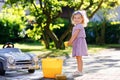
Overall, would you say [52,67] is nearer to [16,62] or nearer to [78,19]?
[78,19]

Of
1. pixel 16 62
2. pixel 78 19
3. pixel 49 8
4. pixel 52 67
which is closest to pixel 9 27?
pixel 49 8

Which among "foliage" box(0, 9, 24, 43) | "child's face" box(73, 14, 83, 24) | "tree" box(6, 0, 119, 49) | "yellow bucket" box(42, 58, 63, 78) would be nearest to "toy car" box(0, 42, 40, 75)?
"yellow bucket" box(42, 58, 63, 78)

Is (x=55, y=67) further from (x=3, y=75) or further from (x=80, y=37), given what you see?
(x=3, y=75)

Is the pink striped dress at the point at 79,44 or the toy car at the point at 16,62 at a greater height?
the pink striped dress at the point at 79,44

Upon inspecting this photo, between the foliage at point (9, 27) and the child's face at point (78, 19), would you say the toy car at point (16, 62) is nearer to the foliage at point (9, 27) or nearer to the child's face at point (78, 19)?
the child's face at point (78, 19)

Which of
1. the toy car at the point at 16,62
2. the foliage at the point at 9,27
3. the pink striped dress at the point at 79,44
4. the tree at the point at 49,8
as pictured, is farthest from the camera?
the foliage at the point at 9,27

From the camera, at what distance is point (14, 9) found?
2689 centimetres

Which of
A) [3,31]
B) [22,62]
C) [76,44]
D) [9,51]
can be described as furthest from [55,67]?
[3,31]

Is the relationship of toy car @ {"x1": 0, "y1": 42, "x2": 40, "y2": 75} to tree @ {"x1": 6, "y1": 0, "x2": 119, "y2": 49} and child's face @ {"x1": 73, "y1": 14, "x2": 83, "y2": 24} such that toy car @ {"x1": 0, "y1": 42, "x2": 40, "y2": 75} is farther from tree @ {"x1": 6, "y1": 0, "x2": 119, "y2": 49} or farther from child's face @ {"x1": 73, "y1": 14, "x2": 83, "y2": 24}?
tree @ {"x1": 6, "y1": 0, "x2": 119, "y2": 49}

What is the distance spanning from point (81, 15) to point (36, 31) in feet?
53.7

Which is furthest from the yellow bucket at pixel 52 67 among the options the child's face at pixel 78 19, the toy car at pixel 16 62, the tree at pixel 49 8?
the tree at pixel 49 8

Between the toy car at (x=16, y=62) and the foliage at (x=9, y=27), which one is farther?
the foliage at (x=9, y=27)

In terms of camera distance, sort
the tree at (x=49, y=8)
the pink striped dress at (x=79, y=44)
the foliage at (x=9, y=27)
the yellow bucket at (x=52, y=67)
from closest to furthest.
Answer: the yellow bucket at (x=52, y=67), the pink striped dress at (x=79, y=44), the tree at (x=49, y=8), the foliage at (x=9, y=27)

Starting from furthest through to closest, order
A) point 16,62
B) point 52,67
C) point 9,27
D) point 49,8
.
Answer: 1. point 9,27
2. point 49,8
3. point 16,62
4. point 52,67
